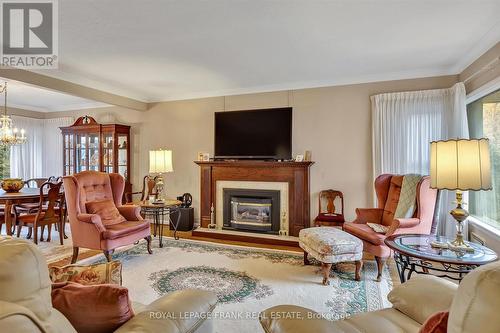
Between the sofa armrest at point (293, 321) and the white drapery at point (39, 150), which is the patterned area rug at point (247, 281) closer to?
the sofa armrest at point (293, 321)

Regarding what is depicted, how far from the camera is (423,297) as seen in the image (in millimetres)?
1483

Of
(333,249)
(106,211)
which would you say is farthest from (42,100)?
(333,249)

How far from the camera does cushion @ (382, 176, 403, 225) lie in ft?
11.8

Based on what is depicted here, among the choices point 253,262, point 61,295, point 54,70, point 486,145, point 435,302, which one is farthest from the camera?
point 54,70

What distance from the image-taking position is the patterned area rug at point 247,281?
2489mm

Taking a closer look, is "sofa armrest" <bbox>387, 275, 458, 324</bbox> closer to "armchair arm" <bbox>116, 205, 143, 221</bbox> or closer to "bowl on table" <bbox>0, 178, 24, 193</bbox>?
"armchair arm" <bbox>116, 205, 143, 221</bbox>

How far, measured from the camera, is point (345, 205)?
15.0ft

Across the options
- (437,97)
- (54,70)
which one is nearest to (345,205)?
(437,97)

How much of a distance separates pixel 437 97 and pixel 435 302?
355 centimetres

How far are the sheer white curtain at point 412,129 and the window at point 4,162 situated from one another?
766 cm

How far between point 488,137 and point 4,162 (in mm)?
8862

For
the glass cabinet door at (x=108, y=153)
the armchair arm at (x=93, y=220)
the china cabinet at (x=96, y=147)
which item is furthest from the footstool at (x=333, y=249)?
the glass cabinet door at (x=108, y=153)

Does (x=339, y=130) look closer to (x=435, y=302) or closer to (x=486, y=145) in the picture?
(x=486, y=145)

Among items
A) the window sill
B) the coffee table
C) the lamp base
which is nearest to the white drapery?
the coffee table
